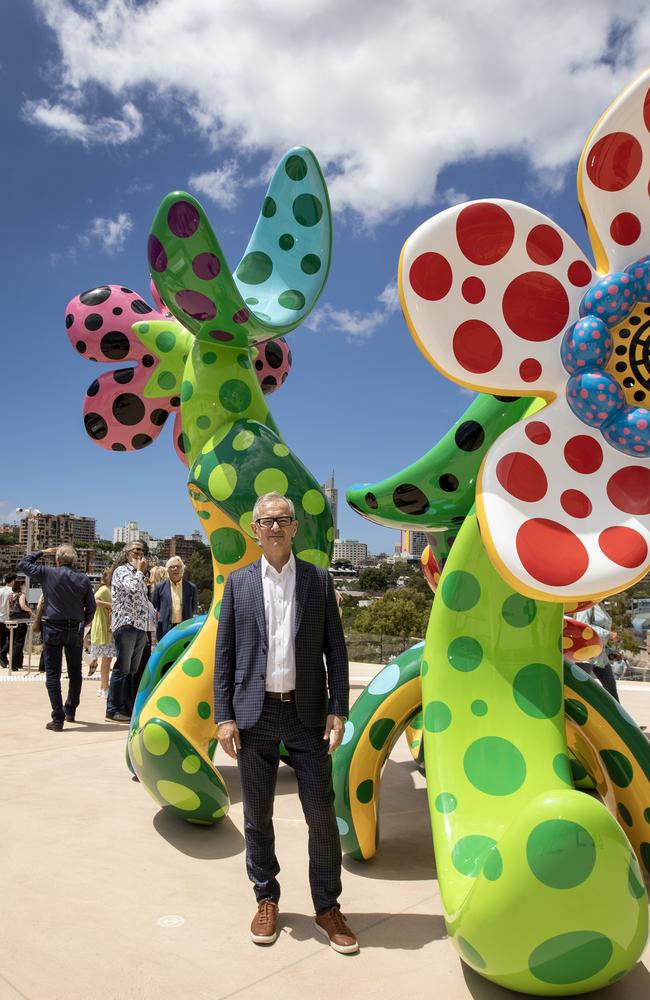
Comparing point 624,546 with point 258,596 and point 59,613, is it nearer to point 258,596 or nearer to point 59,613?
point 258,596

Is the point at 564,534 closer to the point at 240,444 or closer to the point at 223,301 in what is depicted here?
the point at 240,444

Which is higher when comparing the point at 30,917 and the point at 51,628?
the point at 51,628

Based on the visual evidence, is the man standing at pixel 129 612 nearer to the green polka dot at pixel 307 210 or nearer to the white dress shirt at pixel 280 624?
the green polka dot at pixel 307 210

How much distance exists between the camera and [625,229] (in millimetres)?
2660

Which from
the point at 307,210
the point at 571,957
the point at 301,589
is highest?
the point at 307,210

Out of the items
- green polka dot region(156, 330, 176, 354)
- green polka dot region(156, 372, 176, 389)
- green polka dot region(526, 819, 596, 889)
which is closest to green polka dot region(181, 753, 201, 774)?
green polka dot region(526, 819, 596, 889)

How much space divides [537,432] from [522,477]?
0.21 m

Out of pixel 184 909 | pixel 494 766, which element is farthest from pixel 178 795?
pixel 494 766

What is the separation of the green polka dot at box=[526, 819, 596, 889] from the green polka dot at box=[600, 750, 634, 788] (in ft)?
3.93

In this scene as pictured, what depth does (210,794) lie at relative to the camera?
3.87 metres

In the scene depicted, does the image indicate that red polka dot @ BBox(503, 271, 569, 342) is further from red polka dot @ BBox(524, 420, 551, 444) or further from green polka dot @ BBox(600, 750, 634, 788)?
green polka dot @ BBox(600, 750, 634, 788)

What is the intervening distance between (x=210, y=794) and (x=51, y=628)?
3.23 meters

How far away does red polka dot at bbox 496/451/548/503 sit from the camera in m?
2.48

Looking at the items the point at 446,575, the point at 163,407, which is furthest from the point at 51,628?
the point at 446,575
